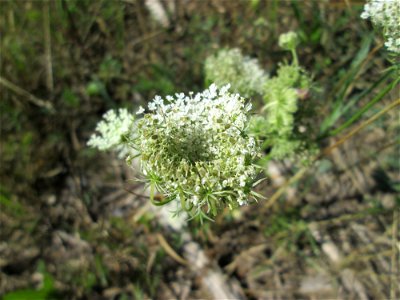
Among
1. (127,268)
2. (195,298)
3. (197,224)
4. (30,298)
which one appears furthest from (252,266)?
(30,298)

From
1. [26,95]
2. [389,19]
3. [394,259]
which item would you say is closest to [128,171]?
[26,95]

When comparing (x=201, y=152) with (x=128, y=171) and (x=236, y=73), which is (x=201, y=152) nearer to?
(x=236, y=73)

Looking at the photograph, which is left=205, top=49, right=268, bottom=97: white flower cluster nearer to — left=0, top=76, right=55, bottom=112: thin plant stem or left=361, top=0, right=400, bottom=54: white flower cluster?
left=361, top=0, right=400, bottom=54: white flower cluster

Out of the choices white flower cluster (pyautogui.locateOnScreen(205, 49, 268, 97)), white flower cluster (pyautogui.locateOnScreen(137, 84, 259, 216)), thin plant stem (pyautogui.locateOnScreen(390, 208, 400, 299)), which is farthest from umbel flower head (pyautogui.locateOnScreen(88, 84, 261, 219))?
thin plant stem (pyautogui.locateOnScreen(390, 208, 400, 299))

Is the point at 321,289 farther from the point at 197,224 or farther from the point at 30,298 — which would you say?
the point at 30,298

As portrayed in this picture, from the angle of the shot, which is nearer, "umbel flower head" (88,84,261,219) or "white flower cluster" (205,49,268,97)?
"umbel flower head" (88,84,261,219)
